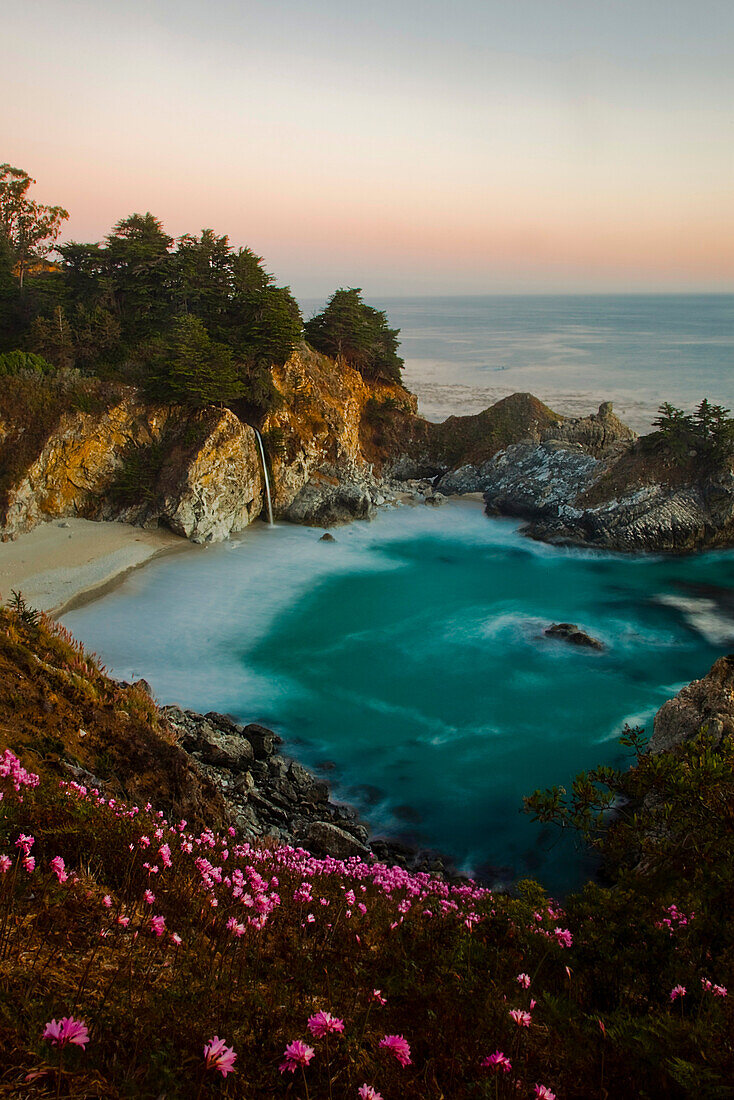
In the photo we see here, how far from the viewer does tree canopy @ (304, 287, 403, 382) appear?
36759mm

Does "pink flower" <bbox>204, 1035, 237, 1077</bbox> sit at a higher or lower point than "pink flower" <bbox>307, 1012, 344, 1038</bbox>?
higher

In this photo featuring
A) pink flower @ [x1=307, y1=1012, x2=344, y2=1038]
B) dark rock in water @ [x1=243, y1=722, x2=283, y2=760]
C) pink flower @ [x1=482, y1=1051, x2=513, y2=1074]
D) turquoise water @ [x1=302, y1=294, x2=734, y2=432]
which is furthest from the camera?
turquoise water @ [x1=302, y1=294, x2=734, y2=432]

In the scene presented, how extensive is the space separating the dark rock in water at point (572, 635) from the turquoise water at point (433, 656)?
42 centimetres

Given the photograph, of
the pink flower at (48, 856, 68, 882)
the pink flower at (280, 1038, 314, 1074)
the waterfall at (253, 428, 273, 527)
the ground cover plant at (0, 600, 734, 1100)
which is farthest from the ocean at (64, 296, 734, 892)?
the pink flower at (280, 1038, 314, 1074)

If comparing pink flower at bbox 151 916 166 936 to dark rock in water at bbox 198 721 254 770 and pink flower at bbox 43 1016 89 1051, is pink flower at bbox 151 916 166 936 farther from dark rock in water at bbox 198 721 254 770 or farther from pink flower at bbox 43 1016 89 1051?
dark rock in water at bbox 198 721 254 770

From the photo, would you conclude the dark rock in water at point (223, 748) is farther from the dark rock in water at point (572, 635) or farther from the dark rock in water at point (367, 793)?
the dark rock in water at point (572, 635)

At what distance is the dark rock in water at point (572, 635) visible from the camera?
19078 mm

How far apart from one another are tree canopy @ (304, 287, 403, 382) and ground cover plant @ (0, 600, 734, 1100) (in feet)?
113

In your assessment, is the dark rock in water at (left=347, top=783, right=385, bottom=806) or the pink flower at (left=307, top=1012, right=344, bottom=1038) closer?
the pink flower at (left=307, top=1012, right=344, bottom=1038)

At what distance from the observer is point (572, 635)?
19.4 meters

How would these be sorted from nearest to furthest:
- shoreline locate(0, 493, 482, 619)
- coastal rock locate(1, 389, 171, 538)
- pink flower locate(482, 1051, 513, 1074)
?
pink flower locate(482, 1051, 513, 1074)
shoreline locate(0, 493, 482, 619)
coastal rock locate(1, 389, 171, 538)

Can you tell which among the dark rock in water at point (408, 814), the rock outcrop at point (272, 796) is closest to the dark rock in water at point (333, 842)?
the rock outcrop at point (272, 796)

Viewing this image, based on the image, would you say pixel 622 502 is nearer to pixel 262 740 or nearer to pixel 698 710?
pixel 698 710

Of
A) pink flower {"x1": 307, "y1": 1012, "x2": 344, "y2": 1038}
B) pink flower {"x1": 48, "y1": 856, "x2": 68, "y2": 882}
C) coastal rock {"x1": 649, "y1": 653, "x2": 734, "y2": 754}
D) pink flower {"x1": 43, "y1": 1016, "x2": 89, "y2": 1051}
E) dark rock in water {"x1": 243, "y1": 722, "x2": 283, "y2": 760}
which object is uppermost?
pink flower {"x1": 43, "y1": 1016, "x2": 89, "y2": 1051}
